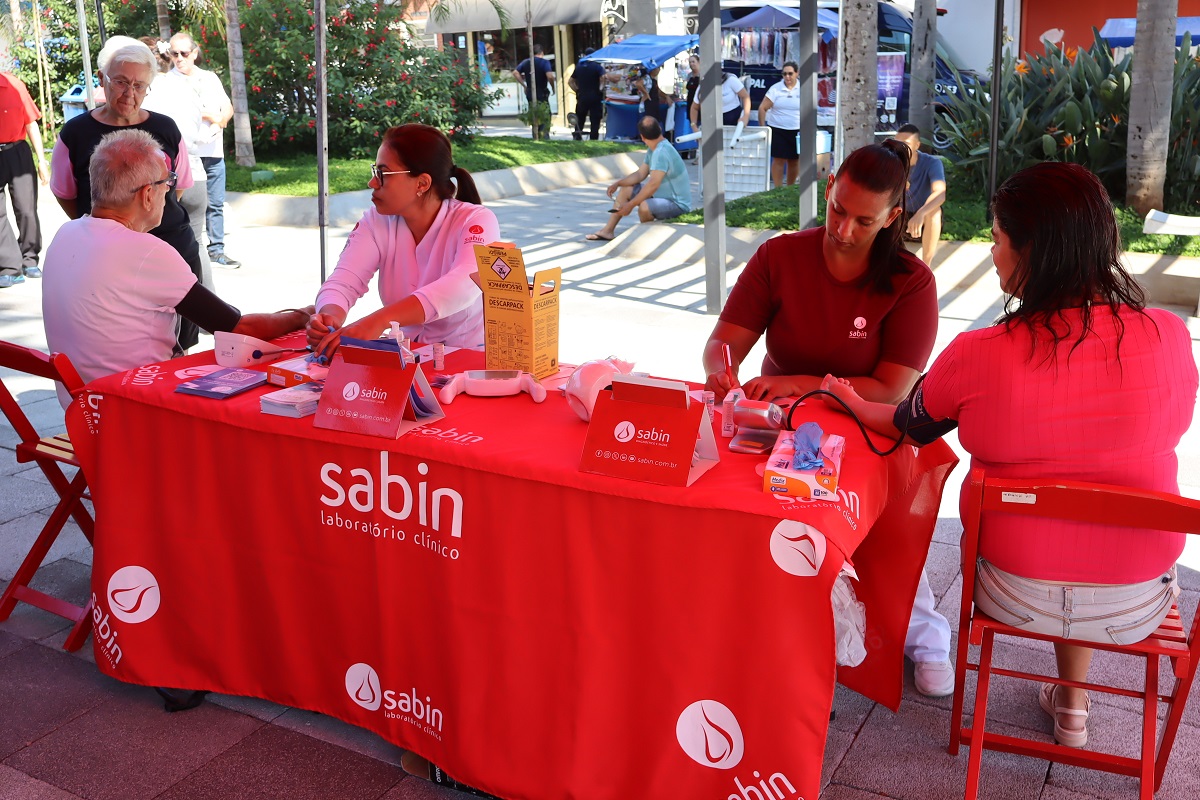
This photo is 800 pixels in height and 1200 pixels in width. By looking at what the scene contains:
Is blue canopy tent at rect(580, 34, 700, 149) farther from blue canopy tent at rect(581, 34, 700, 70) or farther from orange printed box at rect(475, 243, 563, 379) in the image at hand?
orange printed box at rect(475, 243, 563, 379)

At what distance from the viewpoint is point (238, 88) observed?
11.7 m

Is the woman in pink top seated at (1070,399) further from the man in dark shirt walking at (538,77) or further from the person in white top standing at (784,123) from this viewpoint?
the man in dark shirt walking at (538,77)

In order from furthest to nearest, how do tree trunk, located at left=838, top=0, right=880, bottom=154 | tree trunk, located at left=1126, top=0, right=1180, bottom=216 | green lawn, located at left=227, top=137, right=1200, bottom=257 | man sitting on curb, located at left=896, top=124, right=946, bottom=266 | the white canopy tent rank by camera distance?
the white canopy tent → tree trunk, located at left=838, top=0, right=880, bottom=154 → green lawn, located at left=227, top=137, right=1200, bottom=257 → tree trunk, located at left=1126, top=0, right=1180, bottom=216 → man sitting on curb, located at left=896, top=124, right=946, bottom=266

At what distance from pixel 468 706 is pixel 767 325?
1265 mm

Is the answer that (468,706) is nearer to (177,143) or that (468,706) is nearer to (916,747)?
(916,747)

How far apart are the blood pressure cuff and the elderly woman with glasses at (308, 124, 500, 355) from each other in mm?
1320

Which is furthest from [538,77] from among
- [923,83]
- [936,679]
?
[936,679]

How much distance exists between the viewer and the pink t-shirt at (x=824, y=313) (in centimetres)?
267

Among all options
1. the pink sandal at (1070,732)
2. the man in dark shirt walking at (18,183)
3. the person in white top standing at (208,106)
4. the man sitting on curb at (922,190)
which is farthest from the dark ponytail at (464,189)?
the man in dark shirt walking at (18,183)

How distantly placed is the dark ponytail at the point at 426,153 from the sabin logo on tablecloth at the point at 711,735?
68.5 inches

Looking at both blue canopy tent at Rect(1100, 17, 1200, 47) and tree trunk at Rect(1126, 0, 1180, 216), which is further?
blue canopy tent at Rect(1100, 17, 1200, 47)

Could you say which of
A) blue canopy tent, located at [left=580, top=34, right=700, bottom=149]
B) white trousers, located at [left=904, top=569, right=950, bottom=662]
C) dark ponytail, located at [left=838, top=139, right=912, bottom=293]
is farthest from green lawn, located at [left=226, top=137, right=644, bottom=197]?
white trousers, located at [left=904, top=569, right=950, bottom=662]

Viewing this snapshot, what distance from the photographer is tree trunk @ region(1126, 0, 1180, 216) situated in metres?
7.18

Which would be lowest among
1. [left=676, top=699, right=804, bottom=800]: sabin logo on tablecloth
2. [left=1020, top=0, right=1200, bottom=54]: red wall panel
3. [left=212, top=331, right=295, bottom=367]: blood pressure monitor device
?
[left=676, top=699, right=804, bottom=800]: sabin logo on tablecloth
